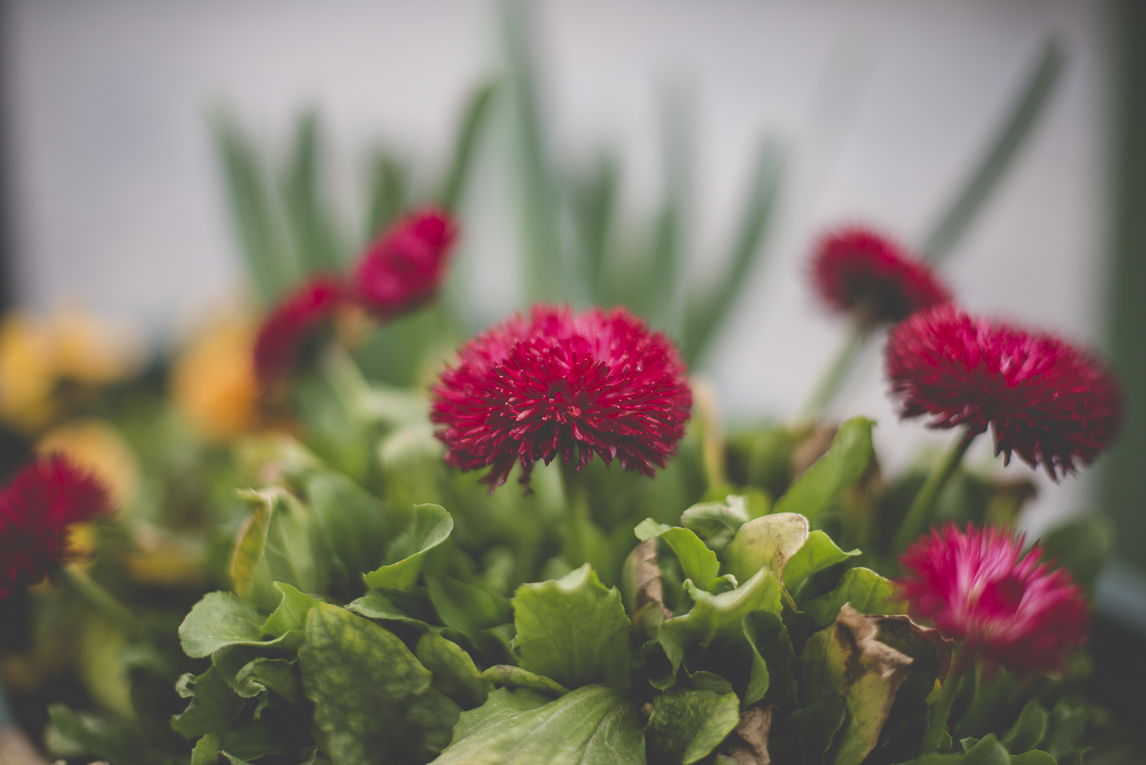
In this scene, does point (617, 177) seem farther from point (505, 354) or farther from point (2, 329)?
point (2, 329)

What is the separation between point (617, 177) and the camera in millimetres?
379

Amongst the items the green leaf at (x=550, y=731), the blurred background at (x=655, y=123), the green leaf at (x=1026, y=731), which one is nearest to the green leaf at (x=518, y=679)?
the green leaf at (x=550, y=731)

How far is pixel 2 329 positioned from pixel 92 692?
352 mm

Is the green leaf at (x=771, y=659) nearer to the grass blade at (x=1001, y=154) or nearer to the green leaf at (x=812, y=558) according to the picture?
the green leaf at (x=812, y=558)

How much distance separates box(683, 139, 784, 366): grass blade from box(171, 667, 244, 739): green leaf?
257 mm

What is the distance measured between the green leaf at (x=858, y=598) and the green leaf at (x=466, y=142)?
0.26 metres

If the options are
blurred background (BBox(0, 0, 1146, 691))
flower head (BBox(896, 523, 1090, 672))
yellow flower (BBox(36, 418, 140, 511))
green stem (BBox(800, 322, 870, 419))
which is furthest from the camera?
blurred background (BBox(0, 0, 1146, 691))

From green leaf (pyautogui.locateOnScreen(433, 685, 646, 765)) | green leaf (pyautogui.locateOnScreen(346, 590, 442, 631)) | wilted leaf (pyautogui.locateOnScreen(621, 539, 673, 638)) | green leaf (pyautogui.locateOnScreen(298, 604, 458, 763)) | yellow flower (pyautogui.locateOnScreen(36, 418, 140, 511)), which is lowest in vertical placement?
yellow flower (pyautogui.locateOnScreen(36, 418, 140, 511))

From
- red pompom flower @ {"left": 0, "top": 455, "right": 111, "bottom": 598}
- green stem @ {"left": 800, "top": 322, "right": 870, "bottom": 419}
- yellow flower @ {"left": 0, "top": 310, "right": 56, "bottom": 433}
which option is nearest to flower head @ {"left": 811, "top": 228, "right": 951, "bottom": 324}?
green stem @ {"left": 800, "top": 322, "right": 870, "bottom": 419}

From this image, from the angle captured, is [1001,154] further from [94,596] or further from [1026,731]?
[94,596]

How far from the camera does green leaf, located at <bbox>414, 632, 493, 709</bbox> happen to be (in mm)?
154

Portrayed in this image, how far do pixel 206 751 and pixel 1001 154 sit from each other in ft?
1.19

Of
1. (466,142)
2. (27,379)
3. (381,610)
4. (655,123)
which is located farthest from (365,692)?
(655,123)

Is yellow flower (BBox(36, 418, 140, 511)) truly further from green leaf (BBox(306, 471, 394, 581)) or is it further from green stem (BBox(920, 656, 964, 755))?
green stem (BBox(920, 656, 964, 755))
